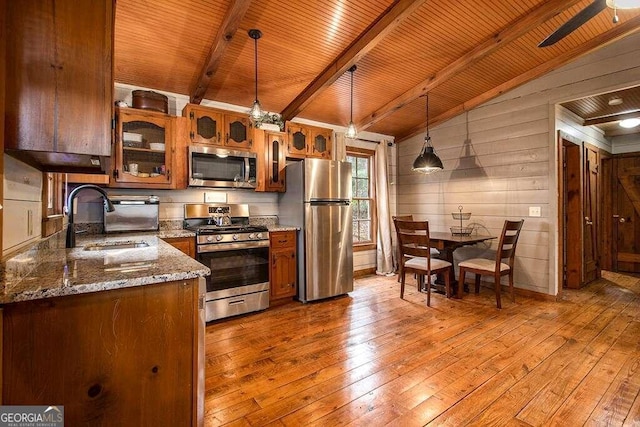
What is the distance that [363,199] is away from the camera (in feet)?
17.5

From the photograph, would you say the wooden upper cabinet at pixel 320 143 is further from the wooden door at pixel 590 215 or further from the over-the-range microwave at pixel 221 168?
the wooden door at pixel 590 215

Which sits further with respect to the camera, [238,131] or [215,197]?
[215,197]

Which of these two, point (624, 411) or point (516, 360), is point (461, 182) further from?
point (624, 411)

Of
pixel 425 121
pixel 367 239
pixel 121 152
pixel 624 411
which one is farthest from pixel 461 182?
pixel 121 152

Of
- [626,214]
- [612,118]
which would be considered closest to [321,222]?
[612,118]

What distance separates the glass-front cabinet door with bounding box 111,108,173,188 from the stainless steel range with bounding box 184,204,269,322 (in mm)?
524

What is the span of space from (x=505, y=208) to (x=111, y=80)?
179 inches

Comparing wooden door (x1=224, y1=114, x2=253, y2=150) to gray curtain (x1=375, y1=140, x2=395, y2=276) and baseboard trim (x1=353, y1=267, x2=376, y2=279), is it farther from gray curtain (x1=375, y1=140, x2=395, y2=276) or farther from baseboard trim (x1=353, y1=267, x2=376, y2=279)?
baseboard trim (x1=353, y1=267, x2=376, y2=279)

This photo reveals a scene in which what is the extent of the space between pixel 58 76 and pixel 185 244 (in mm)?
2115

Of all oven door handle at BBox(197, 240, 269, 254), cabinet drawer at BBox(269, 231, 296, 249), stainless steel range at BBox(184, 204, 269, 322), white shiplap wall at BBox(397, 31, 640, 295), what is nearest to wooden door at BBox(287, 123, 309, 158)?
cabinet drawer at BBox(269, 231, 296, 249)

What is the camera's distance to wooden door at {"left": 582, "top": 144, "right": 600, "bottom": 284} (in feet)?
14.5

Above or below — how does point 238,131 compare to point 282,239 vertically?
above

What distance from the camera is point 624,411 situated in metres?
1.76

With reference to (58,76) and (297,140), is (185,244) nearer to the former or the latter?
(297,140)
